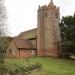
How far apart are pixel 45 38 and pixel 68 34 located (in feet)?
27.5

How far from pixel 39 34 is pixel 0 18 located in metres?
47.0

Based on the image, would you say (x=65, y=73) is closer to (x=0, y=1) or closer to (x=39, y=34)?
(x=0, y=1)

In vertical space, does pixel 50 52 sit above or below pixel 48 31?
below

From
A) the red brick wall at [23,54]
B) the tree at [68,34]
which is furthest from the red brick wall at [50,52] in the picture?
the red brick wall at [23,54]

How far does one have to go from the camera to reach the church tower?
2692 inches

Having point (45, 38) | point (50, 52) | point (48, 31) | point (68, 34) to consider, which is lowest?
point (50, 52)

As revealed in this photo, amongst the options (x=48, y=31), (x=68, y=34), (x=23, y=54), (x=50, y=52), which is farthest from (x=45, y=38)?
(x=68, y=34)

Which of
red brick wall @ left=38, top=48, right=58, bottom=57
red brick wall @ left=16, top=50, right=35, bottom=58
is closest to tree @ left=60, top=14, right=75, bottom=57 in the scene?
red brick wall @ left=38, top=48, right=58, bottom=57

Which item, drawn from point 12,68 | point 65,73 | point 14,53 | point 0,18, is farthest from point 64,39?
point 0,18

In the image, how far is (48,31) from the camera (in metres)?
68.8

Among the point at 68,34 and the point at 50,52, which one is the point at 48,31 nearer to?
the point at 50,52

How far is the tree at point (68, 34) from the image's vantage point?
62.3m

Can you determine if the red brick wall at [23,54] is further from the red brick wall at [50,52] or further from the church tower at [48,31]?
the red brick wall at [50,52]

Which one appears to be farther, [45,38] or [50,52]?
[45,38]
